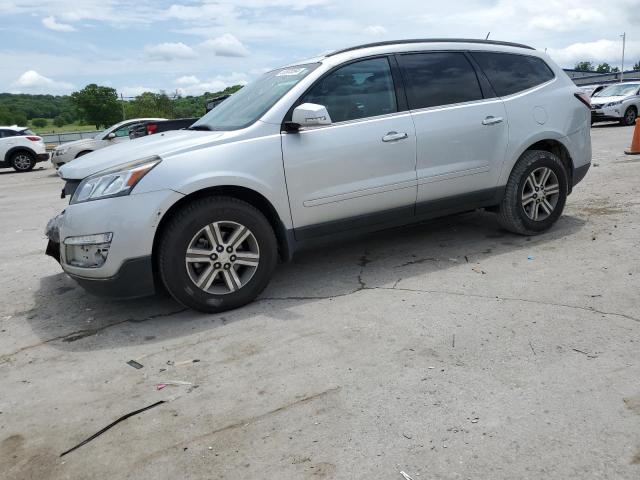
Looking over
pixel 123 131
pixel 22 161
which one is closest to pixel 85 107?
pixel 22 161

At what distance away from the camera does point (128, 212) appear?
371cm

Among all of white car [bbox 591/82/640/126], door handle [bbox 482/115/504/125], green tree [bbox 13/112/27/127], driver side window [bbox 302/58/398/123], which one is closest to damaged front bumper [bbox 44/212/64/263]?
driver side window [bbox 302/58/398/123]

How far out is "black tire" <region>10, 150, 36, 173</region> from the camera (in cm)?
1909

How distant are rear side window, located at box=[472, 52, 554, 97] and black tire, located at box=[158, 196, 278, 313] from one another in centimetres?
260

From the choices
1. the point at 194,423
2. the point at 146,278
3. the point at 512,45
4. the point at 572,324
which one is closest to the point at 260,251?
the point at 146,278

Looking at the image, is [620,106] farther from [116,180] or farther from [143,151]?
[116,180]

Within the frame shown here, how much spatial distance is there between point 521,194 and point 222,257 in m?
2.94

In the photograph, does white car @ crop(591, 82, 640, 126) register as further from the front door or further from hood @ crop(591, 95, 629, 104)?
the front door

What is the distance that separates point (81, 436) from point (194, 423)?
526mm

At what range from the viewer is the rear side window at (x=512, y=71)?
5.20 m

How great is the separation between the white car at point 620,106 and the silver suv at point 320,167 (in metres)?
16.3

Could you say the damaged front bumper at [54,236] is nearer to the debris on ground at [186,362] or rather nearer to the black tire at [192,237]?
the black tire at [192,237]

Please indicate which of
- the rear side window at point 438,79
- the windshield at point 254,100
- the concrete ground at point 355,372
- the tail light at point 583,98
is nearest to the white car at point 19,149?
the concrete ground at point 355,372

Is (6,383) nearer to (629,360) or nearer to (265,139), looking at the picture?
(265,139)
